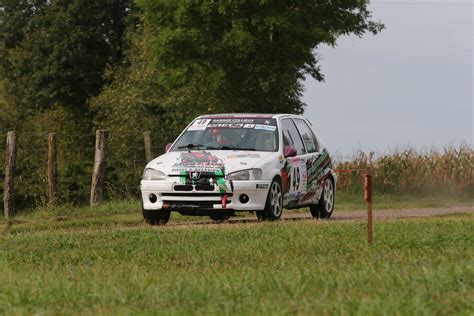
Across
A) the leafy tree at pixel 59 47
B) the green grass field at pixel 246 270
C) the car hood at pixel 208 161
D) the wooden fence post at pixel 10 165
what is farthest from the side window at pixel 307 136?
the leafy tree at pixel 59 47

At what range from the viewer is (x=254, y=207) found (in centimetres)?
1867

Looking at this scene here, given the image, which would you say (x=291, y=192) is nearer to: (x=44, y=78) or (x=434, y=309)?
(x=434, y=309)

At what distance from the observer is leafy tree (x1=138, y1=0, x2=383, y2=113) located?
155 ft

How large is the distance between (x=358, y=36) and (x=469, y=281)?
44.3 m

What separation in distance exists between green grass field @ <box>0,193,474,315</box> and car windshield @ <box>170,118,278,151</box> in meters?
2.31

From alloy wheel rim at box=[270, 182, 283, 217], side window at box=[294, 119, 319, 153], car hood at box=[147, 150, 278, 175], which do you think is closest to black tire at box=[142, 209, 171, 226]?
car hood at box=[147, 150, 278, 175]

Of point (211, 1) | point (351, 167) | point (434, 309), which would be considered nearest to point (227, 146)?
point (434, 309)

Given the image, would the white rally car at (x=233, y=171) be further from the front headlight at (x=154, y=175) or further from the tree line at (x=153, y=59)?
the tree line at (x=153, y=59)

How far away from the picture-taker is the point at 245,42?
46.6m

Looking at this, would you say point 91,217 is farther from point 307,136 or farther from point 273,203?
point 273,203

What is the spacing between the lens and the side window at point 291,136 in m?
20.0

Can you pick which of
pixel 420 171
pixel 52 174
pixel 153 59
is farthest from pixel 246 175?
pixel 153 59

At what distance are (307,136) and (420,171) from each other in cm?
1491

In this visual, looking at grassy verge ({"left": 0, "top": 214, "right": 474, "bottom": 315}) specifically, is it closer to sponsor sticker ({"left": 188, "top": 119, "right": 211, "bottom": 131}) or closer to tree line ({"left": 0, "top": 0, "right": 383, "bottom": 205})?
sponsor sticker ({"left": 188, "top": 119, "right": 211, "bottom": 131})
